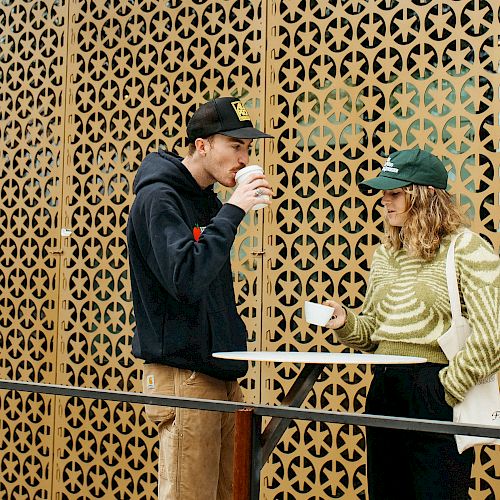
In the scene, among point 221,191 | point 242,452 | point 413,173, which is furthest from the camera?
point 221,191

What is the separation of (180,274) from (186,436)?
505 mm

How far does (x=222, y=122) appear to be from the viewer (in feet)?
8.91

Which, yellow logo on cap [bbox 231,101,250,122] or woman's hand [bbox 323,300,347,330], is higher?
yellow logo on cap [bbox 231,101,250,122]

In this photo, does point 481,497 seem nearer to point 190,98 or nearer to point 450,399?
point 450,399

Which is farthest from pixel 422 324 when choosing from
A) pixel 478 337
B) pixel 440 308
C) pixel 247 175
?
pixel 247 175

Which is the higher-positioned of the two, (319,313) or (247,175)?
(247,175)

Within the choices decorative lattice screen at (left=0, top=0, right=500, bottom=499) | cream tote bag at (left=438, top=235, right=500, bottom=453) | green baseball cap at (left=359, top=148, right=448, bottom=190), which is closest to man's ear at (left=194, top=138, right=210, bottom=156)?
green baseball cap at (left=359, top=148, right=448, bottom=190)

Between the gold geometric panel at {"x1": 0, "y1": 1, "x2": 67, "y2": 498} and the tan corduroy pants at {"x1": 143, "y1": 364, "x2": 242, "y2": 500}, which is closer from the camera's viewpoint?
the tan corduroy pants at {"x1": 143, "y1": 364, "x2": 242, "y2": 500}

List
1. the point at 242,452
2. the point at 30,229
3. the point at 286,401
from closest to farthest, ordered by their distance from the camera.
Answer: the point at 242,452
the point at 286,401
the point at 30,229

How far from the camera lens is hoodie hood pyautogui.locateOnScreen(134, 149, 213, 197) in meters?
2.67

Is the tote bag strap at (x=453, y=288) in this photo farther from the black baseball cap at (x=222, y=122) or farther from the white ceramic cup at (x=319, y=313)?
the black baseball cap at (x=222, y=122)

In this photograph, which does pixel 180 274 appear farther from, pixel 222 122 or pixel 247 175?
pixel 222 122

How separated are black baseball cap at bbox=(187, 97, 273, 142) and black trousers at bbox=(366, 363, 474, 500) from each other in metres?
0.86

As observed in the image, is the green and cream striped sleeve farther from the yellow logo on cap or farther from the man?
the yellow logo on cap
